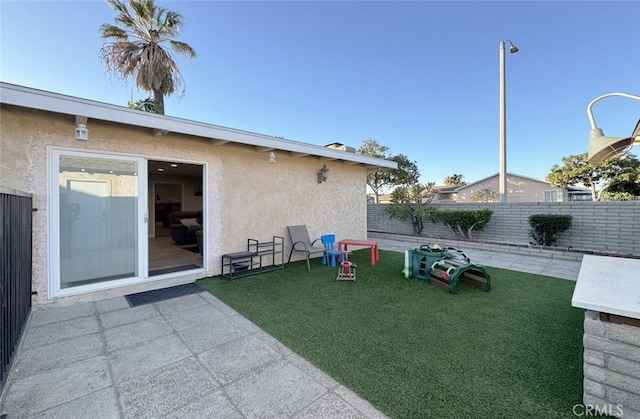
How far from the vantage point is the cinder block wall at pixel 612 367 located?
1.56 m

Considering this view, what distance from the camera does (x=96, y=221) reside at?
3896mm

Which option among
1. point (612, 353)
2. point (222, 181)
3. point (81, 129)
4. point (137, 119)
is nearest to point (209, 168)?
point (222, 181)

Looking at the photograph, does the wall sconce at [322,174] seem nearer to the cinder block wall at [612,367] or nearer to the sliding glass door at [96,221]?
the sliding glass door at [96,221]

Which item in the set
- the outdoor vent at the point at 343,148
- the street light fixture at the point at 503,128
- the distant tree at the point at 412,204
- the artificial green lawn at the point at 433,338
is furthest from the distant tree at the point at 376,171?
the artificial green lawn at the point at 433,338

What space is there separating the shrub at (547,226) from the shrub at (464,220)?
1.27m

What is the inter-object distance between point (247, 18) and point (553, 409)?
9.51 m

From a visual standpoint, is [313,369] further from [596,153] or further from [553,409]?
[596,153]

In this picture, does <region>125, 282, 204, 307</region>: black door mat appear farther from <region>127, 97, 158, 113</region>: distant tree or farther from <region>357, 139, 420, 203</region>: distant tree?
<region>357, 139, 420, 203</region>: distant tree

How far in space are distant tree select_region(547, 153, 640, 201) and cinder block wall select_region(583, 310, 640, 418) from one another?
2052 centimetres


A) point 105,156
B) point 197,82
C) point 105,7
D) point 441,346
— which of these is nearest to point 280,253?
point 105,156

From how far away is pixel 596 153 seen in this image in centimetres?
385

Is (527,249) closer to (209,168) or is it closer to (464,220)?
(464,220)

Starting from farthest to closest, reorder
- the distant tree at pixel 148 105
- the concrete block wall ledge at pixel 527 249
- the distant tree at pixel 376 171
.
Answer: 1. the distant tree at pixel 376 171
2. the distant tree at pixel 148 105
3. the concrete block wall ledge at pixel 527 249

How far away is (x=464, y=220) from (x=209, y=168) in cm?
830
